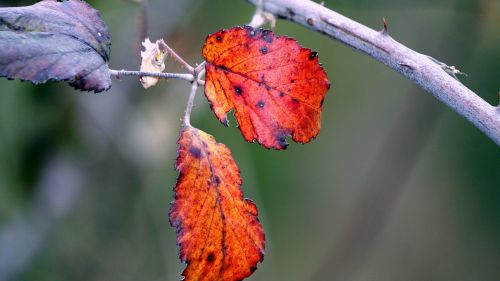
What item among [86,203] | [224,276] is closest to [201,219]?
[224,276]

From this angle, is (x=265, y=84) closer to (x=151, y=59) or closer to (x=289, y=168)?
(x=151, y=59)

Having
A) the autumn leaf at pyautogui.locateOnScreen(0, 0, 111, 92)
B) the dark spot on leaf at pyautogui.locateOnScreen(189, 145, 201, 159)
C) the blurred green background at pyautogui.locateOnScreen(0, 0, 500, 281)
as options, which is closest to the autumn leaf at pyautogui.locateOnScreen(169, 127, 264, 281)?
the dark spot on leaf at pyautogui.locateOnScreen(189, 145, 201, 159)

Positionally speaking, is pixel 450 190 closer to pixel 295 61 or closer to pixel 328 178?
pixel 328 178

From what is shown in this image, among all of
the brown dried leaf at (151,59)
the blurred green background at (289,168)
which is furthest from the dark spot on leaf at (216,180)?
the blurred green background at (289,168)

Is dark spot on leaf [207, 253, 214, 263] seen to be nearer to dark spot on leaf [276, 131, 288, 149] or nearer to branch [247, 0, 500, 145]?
dark spot on leaf [276, 131, 288, 149]

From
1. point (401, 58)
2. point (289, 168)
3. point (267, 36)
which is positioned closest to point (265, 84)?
point (267, 36)

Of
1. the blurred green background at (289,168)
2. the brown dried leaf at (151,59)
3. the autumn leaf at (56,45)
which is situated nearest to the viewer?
the autumn leaf at (56,45)

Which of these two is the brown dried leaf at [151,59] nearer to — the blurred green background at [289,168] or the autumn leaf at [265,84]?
the autumn leaf at [265,84]
